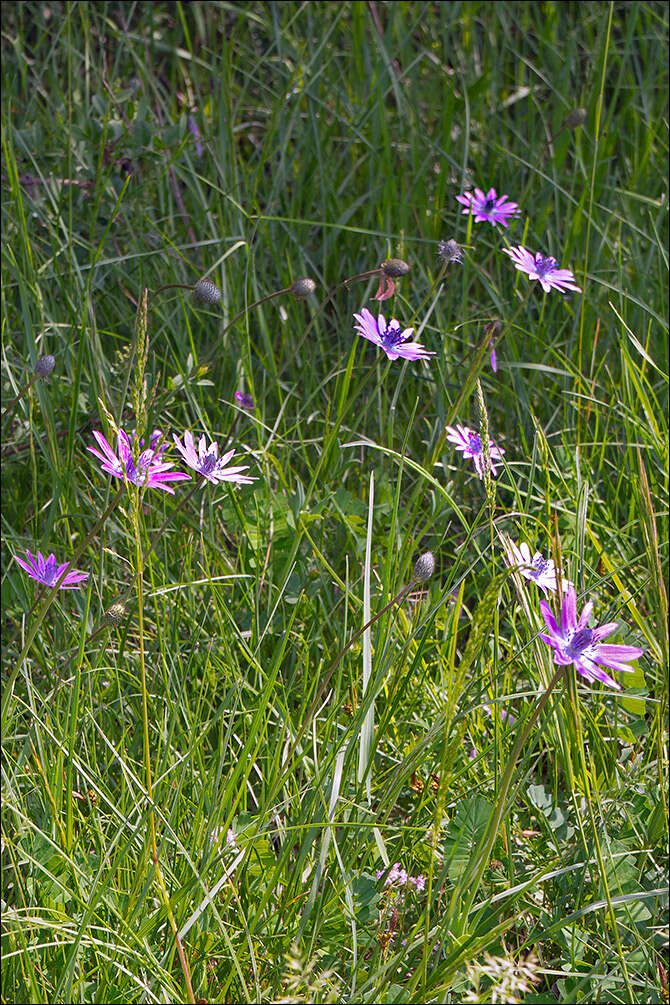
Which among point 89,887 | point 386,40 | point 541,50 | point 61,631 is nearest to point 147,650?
point 61,631

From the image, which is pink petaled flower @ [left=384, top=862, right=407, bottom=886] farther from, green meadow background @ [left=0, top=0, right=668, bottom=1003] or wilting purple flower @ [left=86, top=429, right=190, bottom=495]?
wilting purple flower @ [left=86, top=429, right=190, bottom=495]

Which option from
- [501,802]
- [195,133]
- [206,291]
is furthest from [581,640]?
[195,133]

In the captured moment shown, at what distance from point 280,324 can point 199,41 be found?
1162mm

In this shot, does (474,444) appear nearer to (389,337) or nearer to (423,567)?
(389,337)

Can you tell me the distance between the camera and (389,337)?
4.48 feet

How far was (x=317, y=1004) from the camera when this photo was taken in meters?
0.88

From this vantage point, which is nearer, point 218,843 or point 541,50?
point 218,843

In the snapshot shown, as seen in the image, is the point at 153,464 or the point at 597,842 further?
the point at 153,464

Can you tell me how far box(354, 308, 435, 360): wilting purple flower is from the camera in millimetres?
1323

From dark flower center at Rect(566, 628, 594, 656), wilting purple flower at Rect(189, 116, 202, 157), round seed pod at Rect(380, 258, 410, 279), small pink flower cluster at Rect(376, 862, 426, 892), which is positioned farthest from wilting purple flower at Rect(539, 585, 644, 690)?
wilting purple flower at Rect(189, 116, 202, 157)

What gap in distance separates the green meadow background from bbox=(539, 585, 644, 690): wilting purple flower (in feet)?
0.21

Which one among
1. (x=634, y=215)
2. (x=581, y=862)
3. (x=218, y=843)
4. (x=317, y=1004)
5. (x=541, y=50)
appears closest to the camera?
(x=317, y=1004)

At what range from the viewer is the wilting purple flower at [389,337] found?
132 centimetres

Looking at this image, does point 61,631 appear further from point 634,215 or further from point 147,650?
point 634,215
